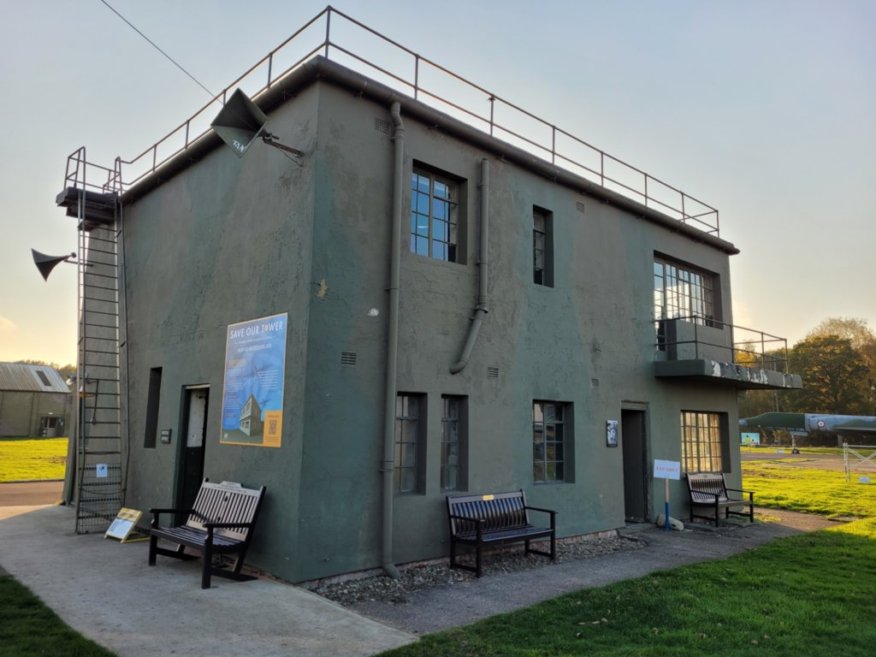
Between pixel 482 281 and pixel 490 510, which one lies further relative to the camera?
pixel 482 281

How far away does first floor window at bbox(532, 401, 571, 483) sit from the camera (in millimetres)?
10781

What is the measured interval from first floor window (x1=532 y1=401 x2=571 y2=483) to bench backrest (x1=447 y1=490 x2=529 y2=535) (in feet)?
3.23

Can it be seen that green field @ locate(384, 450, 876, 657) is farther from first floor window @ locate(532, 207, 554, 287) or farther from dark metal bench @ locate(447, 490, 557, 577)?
first floor window @ locate(532, 207, 554, 287)

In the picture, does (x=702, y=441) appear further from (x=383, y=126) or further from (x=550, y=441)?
(x=383, y=126)

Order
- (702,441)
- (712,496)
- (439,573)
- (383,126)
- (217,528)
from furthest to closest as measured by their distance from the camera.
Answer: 1. (702,441)
2. (712,496)
3. (383,126)
4. (439,573)
5. (217,528)

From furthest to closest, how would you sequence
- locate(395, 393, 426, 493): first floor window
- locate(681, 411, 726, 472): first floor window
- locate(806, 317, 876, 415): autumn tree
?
1. locate(806, 317, 876, 415): autumn tree
2. locate(681, 411, 726, 472): first floor window
3. locate(395, 393, 426, 493): first floor window

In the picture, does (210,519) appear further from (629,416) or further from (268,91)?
(629,416)

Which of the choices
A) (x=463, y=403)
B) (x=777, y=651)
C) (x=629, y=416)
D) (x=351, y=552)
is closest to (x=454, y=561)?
(x=351, y=552)

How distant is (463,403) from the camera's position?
377 inches

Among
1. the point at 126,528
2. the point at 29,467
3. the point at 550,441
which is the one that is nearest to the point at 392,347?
the point at 550,441

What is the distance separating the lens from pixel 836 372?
60188mm

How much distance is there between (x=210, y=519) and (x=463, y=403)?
4.00 meters

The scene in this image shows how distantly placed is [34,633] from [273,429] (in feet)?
10.7

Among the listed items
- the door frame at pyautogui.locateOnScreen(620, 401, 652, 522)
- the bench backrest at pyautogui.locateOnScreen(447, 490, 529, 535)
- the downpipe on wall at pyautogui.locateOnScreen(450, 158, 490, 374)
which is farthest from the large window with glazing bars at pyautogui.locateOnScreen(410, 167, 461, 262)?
the door frame at pyautogui.locateOnScreen(620, 401, 652, 522)
